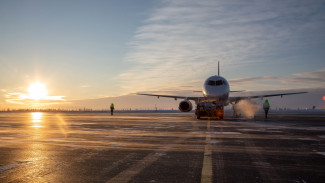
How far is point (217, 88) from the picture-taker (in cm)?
2562

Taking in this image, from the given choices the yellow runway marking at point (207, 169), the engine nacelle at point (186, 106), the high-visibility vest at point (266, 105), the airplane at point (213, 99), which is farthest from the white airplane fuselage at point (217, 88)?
the yellow runway marking at point (207, 169)

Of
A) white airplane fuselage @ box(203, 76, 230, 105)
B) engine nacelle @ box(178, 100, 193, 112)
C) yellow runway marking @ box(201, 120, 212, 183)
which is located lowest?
yellow runway marking @ box(201, 120, 212, 183)

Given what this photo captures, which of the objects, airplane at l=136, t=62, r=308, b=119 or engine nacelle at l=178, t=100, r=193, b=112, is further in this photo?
engine nacelle at l=178, t=100, r=193, b=112

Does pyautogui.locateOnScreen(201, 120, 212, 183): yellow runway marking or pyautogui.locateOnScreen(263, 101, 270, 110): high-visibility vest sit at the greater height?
pyautogui.locateOnScreen(263, 101, 270, 110): high-visibility vest

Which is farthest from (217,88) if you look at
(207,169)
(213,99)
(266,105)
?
(207,169)

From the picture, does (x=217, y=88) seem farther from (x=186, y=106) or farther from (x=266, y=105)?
(x=266, y=105)

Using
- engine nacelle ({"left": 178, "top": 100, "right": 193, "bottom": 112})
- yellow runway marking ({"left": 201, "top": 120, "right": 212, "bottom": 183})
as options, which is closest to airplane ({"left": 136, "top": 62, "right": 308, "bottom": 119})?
engine nacelle ({"left": 178, "top": 100, "right": 193, "bottom": 112})

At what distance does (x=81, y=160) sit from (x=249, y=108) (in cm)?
2615

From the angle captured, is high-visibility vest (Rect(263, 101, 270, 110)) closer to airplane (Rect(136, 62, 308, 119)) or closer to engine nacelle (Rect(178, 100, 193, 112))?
airplane (Rect(136, 62, 308, 119))

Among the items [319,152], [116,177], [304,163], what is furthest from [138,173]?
[319,152]

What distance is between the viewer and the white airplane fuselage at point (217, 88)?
25344 millimetres

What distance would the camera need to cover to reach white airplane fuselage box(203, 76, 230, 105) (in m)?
25.3

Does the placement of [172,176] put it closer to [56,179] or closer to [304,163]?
[56,179]

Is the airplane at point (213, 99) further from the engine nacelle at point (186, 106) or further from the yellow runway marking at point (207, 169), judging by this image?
the yellow runway marking at point (207, 169)
